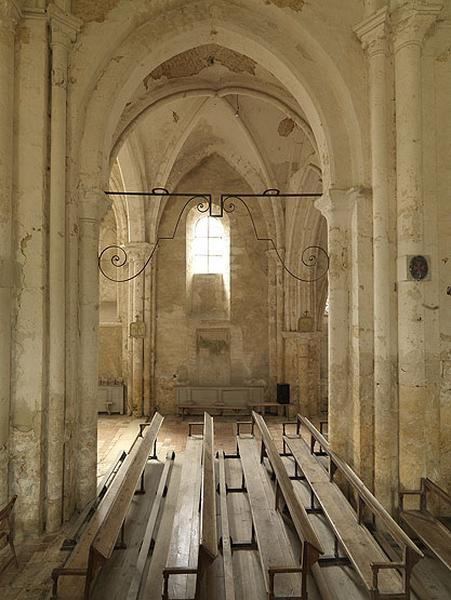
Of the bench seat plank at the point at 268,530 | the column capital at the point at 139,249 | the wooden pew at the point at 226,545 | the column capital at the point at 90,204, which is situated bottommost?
the wooden pew at the point at 226,545

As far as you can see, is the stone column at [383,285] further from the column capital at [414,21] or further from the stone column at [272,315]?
the stone column at [272,315]

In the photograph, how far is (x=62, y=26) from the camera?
211 inches

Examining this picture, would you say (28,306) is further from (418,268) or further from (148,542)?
(418,268)

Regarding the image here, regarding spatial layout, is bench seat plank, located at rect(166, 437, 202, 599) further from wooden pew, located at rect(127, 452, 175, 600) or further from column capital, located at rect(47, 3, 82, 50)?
column capital, located at rect(47, 3, 82, 50)

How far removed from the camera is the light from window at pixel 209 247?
564 inches

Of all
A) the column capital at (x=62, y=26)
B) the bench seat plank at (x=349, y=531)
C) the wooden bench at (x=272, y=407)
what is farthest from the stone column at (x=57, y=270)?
the wooden bench at (x=272, y=407)

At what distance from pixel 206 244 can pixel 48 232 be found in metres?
9.21

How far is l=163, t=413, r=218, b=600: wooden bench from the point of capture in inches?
139

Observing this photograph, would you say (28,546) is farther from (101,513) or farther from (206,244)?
(206,244)

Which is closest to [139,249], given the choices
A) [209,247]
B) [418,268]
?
[209,247]

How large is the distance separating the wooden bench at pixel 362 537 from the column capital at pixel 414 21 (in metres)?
4.97

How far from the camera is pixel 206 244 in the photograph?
1437 centimetres

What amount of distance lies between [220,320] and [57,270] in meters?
8.78

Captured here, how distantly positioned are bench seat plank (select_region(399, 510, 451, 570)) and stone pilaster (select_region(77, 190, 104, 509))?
3.75m
